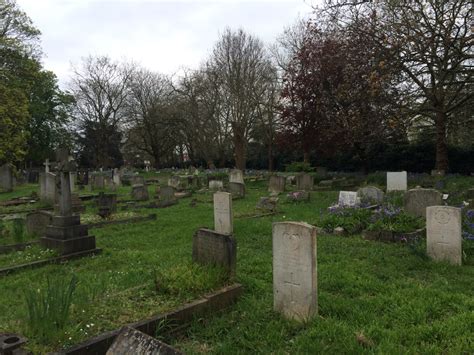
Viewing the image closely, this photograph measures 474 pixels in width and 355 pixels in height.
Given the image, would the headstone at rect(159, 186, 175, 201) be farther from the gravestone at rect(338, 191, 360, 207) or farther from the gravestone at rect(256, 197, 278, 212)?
the gravestone at rect(338, 191, 360, 207)

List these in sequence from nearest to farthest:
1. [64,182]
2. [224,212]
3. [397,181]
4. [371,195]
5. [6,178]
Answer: [64,182]
[224,212]
[371,195]
[397,181]
[6,178]

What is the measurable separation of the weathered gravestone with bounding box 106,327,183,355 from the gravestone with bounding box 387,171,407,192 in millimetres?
13849

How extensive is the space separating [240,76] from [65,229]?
80.8 ft

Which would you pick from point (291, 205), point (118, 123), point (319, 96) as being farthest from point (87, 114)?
point (291, 205)

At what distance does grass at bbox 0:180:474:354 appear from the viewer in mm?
3850

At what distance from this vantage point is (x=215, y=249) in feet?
18.1

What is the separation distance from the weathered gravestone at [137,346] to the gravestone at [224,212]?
6348 mm

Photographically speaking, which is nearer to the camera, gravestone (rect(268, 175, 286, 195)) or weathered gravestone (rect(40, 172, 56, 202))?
weathered gravestone (rect(40, 172, 56, 202))

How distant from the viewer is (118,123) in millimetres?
50000

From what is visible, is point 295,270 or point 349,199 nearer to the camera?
point 295,270

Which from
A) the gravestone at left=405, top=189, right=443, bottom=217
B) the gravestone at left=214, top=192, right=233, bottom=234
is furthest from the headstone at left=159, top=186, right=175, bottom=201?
the gravestone at left=405, top=189, right=443, bottom=217

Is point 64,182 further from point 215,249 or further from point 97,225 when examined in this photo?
point 215,249

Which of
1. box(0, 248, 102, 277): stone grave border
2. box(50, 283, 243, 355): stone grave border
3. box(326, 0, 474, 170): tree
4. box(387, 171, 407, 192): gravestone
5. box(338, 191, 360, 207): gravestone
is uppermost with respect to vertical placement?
box(326, 0, 474, 170): tree

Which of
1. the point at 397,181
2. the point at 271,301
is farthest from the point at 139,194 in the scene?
the point at 271,301
